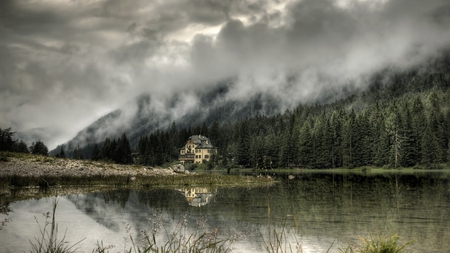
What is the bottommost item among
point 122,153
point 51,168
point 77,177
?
point 77,177

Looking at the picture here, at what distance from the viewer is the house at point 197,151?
18562 cm

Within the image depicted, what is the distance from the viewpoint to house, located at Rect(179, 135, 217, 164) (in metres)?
186

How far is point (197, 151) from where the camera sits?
189m

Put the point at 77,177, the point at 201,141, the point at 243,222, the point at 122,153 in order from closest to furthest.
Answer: the point at 243,222
the point at 77,177
the point at 122,153
the point at 201,141

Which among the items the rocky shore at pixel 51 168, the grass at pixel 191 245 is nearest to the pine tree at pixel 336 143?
the rocky shore at pixel 51 168

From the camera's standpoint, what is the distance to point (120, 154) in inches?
6161

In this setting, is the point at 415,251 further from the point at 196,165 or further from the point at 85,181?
the point at 196,165

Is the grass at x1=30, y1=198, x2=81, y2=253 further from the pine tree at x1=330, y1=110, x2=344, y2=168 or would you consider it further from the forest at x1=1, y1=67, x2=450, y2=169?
the pine tree at x1=330, y1=110, x2=344, y2=168

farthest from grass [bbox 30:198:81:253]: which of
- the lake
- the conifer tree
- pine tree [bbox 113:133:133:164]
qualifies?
the conifer tree

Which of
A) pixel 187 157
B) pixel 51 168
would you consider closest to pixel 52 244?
pixel 51 168

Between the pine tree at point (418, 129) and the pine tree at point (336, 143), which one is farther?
the pine tree at point (336, 143)

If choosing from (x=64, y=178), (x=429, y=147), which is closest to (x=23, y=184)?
(x=64, y=178)

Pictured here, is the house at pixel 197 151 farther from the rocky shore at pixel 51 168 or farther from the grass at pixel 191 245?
the grass at pixel 191 245

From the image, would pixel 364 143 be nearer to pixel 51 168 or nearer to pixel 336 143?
pixel 336 143
